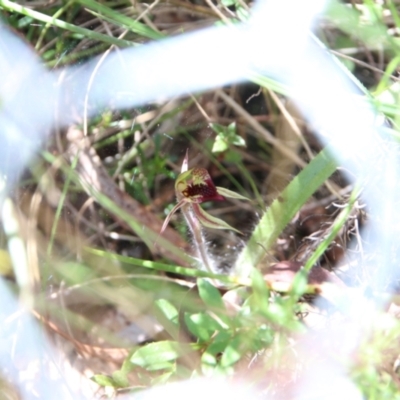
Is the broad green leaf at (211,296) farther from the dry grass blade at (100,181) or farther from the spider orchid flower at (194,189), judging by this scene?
the dry grass blade at (100,181)

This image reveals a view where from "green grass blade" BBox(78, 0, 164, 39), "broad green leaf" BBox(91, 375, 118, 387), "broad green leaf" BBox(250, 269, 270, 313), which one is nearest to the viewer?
"broad green leaf" BBox(250, 269, 270, 313)

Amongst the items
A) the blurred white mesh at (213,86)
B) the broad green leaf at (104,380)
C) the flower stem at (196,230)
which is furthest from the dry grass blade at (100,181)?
the broad green leaf at (104,380)

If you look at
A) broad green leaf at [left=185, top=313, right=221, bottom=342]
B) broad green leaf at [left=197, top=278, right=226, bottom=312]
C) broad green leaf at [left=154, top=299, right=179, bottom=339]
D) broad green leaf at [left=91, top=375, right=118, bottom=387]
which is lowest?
broad green leaf at [left=91, top=375, right=118, bottom=387]

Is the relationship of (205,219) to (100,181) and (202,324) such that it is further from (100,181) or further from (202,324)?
(100,181)

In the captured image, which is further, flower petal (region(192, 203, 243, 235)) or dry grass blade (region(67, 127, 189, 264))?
dry grass blade (region(67, 127, 189, 264))

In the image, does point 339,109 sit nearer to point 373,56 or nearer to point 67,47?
point 373,56

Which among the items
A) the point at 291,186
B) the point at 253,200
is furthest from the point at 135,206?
the point at 291,186

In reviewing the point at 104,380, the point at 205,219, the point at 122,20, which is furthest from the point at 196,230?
the point at 122,20

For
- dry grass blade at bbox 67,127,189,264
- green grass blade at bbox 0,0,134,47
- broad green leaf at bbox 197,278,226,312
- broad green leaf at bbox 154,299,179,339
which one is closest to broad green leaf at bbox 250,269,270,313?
broad green leaf at bbox 197,278,226,312

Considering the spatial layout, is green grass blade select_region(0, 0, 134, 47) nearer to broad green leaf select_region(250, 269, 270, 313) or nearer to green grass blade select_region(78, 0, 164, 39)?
green grass blade select_region(78, 0, 164, 39)
